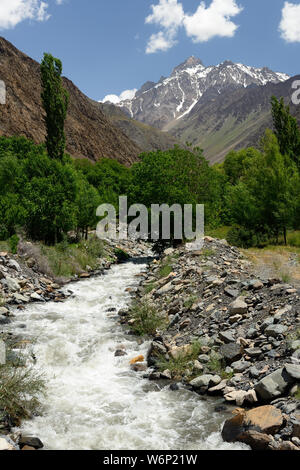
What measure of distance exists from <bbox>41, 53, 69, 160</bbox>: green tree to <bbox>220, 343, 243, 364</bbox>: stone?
2534cm

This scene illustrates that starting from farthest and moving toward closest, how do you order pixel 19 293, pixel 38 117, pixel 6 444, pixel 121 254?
pixel 38 117
pixel 121 254
pixel 19 293
pixel 6 444

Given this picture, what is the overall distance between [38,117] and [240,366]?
284 ft

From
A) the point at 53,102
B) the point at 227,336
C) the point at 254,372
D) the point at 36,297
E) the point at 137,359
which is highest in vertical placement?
the point at 53,102

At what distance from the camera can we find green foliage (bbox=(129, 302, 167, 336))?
11.0 meters

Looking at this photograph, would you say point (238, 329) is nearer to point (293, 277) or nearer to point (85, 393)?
point (85, 393)

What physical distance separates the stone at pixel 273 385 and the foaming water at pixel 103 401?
3.12ft

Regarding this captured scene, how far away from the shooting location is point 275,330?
8172 millimetres

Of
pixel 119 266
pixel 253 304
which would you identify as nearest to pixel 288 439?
pixel 253 304

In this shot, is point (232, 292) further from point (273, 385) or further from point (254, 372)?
point (273, 385)

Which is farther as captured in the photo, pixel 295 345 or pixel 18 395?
pixel 295 345

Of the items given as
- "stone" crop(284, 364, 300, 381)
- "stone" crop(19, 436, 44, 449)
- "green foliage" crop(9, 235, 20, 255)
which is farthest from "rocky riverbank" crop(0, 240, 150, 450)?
"stone" crop(284, 364, 300, 381)

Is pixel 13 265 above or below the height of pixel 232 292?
above

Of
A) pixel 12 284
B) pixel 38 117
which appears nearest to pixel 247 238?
pixel 12 284
